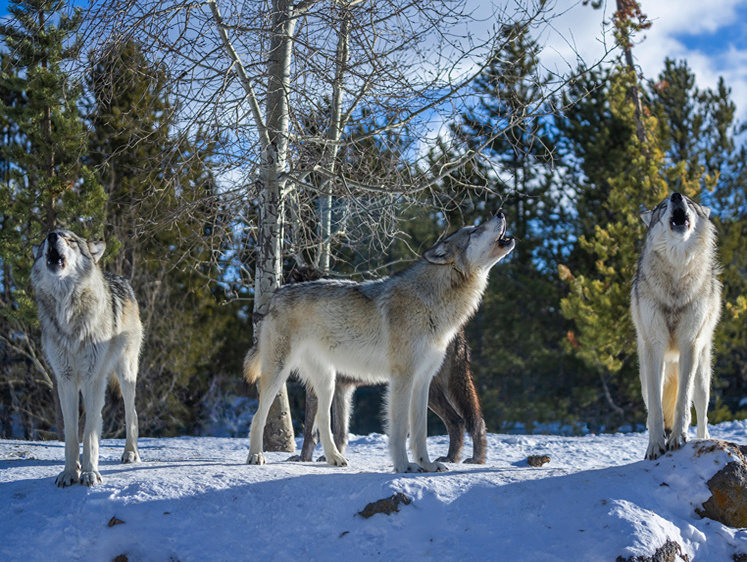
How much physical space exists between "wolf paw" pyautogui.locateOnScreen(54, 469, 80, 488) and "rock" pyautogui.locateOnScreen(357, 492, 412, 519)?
6.81 feet

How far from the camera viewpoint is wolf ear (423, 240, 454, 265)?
19.0 feet

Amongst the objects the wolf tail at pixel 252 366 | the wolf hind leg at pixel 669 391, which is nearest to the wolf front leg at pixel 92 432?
the wolf tail at pixel 252 366

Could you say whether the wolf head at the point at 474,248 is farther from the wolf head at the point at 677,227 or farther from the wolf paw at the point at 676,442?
the wolf paw at the point at 676,442

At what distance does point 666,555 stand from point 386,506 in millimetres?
1696

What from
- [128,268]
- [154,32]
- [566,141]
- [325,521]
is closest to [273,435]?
[325,521]

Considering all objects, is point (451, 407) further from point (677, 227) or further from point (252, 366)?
point (677, 227)

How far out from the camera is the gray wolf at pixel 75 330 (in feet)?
16.9

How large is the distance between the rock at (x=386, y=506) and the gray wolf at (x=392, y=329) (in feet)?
2.22

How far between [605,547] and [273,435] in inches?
190

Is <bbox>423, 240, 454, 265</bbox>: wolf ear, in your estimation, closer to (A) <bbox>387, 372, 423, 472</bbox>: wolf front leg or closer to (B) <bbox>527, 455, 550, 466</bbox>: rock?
(A) <bbox>387, 372, 423, 472</bbox>: wolf front leg

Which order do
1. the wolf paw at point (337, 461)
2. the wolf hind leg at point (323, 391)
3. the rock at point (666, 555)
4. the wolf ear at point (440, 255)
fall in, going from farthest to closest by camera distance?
1. the wolf hind leg at point (323, 391)
2. the wolf paw at point (337, 461)
3. the wolf ear at point (440, 255)
4. the rock at point (666, 555)

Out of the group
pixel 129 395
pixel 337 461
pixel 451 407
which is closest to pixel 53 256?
pixel 129 395

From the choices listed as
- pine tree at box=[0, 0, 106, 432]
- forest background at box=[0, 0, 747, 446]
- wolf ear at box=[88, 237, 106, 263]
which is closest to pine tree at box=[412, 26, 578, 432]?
forest background at box=[0, 0, 747, 446]

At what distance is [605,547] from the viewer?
4207mm
